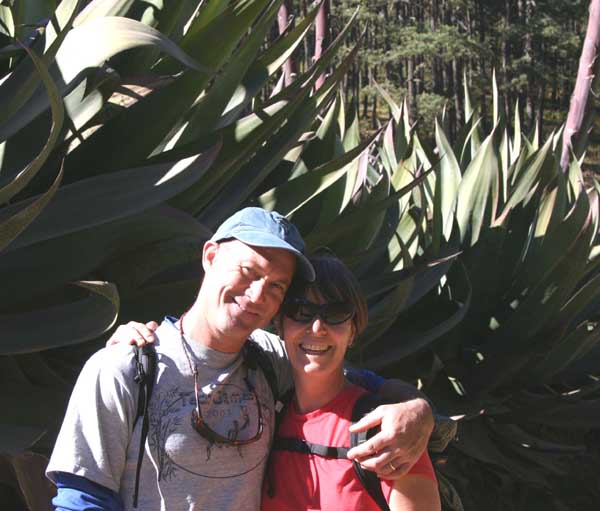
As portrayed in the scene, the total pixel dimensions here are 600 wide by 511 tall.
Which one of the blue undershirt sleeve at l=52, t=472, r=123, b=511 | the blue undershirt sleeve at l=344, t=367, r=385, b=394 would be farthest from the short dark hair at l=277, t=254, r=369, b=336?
the blue undershirt sleeve at l=52, t=472, r=123, b=511

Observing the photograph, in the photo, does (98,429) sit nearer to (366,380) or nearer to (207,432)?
(207,432)

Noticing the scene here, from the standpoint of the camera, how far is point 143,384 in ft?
5.74

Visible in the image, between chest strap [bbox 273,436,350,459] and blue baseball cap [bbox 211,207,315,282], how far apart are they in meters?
0.31

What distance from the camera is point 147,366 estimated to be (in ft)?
5.81

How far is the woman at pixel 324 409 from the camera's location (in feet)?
5.74

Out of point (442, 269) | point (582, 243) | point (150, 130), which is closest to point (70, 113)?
point (150, 130)

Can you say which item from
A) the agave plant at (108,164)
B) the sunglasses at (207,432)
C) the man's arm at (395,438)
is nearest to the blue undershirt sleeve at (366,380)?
the man's arm at (395,438)

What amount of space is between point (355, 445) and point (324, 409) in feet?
0.45

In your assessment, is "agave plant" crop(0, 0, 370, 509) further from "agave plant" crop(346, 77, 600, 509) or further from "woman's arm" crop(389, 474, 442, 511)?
"agave plant" crop(346, 77, 600, 509)

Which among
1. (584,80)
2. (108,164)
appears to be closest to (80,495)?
(108,164)

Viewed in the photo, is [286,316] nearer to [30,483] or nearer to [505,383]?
[30,483]

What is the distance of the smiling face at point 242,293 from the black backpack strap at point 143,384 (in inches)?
5.2

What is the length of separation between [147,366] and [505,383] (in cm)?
270

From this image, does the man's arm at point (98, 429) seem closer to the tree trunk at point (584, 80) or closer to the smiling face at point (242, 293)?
the smiling face at point (242, 293)
